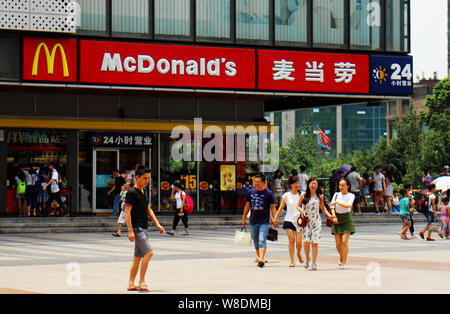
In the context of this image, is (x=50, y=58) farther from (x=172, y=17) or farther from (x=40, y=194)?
(x=172, y=17)

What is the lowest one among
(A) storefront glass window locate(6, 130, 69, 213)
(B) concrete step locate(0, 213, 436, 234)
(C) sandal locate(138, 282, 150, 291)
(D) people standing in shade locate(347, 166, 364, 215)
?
(B) concrete step locate(0, 213, 436, 234)

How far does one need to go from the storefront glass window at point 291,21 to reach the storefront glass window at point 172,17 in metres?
3.21

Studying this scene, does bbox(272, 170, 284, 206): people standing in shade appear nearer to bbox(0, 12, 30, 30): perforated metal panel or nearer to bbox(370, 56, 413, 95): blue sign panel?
bbox(370, 56, 413, 95): blue sign panel

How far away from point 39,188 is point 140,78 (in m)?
4.75

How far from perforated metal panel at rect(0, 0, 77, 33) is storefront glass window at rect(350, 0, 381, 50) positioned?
1011 centimetres

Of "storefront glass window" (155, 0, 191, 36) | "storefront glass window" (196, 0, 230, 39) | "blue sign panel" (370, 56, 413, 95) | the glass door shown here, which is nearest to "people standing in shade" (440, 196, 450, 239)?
"blue sign panel" (370, 56, 413, 95)

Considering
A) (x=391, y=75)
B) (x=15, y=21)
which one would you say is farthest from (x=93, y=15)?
(x=391, y=75)

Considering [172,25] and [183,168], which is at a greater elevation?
[172,25]

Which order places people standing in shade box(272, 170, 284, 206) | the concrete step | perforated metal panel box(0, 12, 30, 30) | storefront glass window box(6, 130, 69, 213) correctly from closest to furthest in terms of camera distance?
1. the concrete step
2. perforated metal panel box(0, 12, 30, 30)
3. storefront glass window box(6, 130, 69, 213)
4. people standing in shade box(272, 170, 284, 206)

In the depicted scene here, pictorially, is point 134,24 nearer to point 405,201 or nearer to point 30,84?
point 30,84

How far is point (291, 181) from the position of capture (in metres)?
16.4

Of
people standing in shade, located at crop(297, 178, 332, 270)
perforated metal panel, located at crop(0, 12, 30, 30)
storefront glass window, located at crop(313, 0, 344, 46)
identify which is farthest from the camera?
storefront glass window, located at crop(313, 0, 344, 46)

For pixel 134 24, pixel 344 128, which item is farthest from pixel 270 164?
pixel 344 128

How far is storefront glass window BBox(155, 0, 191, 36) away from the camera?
94.5 ft
